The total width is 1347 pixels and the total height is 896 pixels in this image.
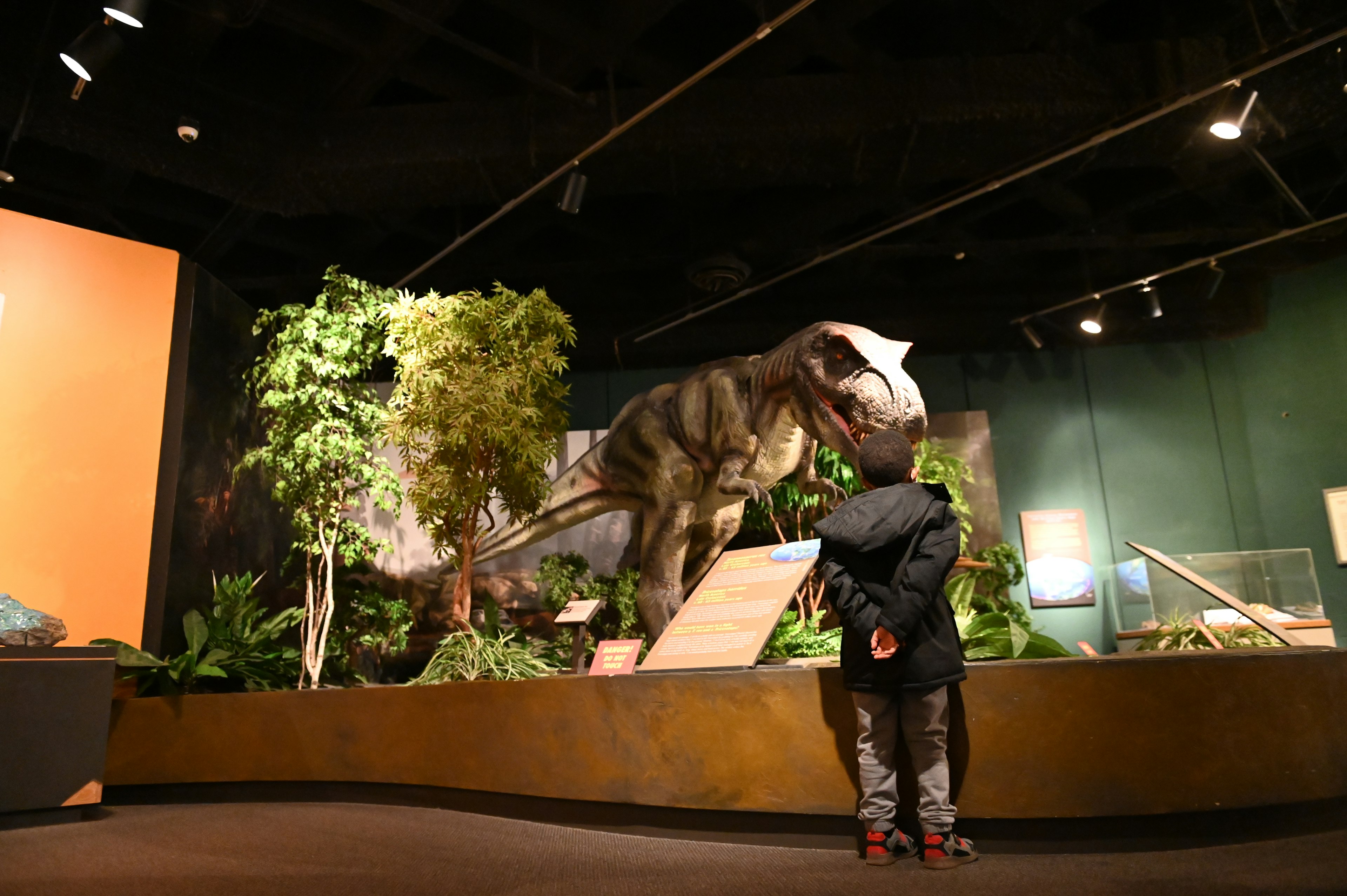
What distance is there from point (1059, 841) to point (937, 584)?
31.2 inches

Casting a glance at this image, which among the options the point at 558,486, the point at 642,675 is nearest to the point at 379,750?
the point at 642,675

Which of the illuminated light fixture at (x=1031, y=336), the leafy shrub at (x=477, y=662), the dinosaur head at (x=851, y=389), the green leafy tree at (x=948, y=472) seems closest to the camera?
the dinosaur head at (x=851, y=389)

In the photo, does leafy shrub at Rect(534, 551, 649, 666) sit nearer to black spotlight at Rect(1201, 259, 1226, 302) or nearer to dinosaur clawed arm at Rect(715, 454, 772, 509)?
dinosaur clawed arm at Rect(715, 454, 772, 509)

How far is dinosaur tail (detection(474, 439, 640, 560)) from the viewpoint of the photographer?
19.5 ft

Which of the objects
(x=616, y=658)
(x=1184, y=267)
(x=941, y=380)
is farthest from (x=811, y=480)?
(x=1184, y=267)

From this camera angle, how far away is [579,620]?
3678mm

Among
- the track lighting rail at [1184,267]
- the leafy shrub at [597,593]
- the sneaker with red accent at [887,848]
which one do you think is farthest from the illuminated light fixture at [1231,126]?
the leafy shrub at [597,593]

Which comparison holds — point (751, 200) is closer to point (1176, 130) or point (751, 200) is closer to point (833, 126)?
point (833, 126)

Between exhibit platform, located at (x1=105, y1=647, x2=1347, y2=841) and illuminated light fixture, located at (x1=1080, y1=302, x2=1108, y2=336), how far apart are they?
4801 mm

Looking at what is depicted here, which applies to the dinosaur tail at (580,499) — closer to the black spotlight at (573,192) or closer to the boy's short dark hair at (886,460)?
the black spotlight at (573,192)

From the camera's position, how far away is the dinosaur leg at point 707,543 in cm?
563

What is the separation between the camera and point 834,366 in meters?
4.14

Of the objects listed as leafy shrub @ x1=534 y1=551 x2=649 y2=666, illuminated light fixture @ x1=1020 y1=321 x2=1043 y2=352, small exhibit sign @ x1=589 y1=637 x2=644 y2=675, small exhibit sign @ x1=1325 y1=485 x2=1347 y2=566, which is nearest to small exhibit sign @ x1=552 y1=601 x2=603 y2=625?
small exhibit sign @ x1=589 y1=637 x2=644 y2=675

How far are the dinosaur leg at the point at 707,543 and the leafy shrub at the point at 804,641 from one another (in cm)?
61
